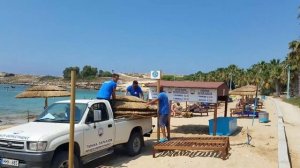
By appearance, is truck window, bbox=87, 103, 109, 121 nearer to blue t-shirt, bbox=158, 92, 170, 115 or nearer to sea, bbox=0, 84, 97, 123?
blue t-shirt, bbox=158, 92, 170, 115

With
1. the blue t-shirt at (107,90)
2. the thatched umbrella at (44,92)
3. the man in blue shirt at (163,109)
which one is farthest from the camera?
the thatched umbrella at (44,92)

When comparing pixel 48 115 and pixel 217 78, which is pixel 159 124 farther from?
pixel 217 78

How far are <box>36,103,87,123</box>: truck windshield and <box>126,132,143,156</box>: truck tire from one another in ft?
7.79

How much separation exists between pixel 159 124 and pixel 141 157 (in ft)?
6.20

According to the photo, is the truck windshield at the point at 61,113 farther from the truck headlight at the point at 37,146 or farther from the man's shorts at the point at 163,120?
the man's shorts at the point at 163,120

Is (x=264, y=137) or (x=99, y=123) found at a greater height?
(x=99, y=123)

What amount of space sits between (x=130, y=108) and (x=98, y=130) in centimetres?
182

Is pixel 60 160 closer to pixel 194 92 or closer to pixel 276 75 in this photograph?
pixel 194 92

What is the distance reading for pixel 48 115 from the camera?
33.6 ft

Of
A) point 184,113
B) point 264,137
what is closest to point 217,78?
point 184,113

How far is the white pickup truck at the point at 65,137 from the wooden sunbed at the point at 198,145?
879mm

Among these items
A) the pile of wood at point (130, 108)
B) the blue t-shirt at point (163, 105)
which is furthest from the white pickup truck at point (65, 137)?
the blue t-shirt at point (163, 105)

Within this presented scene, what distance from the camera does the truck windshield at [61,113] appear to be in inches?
390

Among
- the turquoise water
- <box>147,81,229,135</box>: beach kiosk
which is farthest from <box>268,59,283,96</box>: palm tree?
<box>147,81,229,135</box>: beach kiosk
